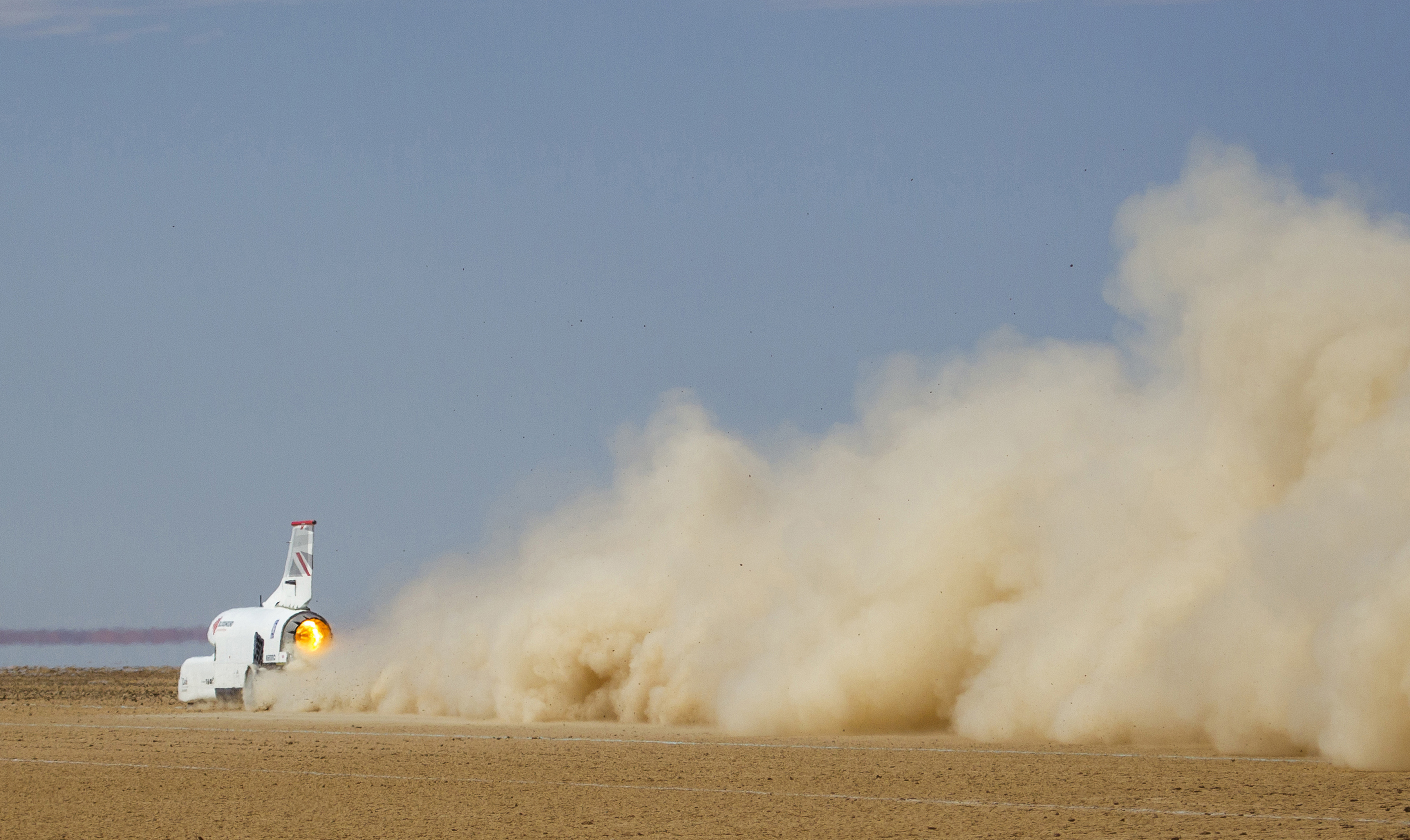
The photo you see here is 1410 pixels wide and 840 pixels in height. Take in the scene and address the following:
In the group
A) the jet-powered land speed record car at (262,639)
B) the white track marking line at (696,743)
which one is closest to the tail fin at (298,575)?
the jet-powered land speed record car at (262,639)

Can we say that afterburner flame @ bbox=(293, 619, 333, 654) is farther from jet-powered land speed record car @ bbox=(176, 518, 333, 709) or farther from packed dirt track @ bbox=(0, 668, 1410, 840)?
packed dirt track @ bbox=(0, 668, 1410, 840)

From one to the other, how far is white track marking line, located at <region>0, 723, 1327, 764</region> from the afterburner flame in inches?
373

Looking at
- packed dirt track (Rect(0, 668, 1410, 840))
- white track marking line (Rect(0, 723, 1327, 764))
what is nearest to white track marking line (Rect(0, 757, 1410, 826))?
packed dirt track (Rect(0, 668, 1410, 840))

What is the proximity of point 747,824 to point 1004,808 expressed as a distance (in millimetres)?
3604

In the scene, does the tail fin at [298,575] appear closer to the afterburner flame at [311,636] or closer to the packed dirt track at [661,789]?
the afterburner flame at [311,636]

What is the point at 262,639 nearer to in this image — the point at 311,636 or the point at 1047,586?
the point at 311,636

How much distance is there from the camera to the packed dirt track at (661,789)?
21828 mm

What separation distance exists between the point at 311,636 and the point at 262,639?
162 centimetres

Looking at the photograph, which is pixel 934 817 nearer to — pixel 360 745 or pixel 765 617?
pixel 360 745

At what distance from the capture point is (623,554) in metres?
51.8

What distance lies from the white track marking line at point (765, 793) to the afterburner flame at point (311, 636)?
71.5 ft

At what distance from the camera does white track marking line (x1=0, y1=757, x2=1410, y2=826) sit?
21422 mm

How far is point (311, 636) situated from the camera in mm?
56688

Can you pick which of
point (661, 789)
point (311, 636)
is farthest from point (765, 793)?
point (311, 636)
